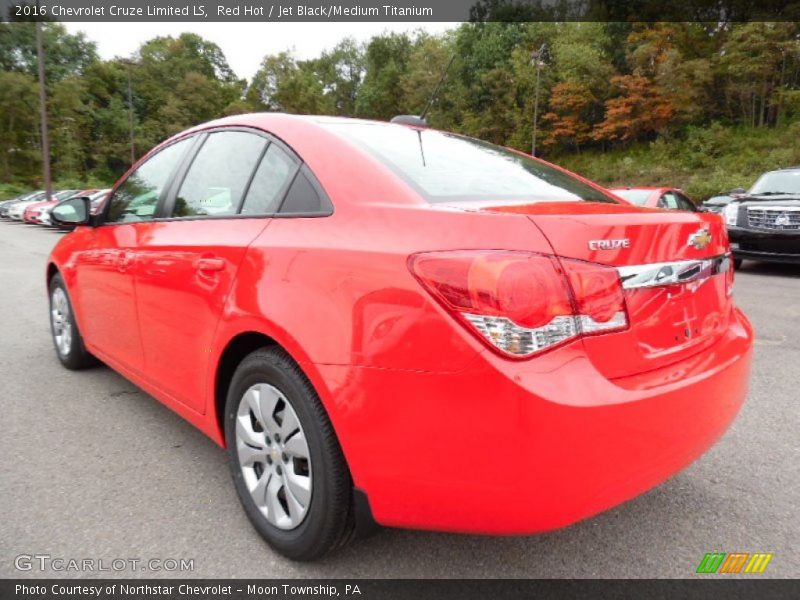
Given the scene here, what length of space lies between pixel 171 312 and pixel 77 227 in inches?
72.3

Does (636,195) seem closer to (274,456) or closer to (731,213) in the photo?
(731,213)

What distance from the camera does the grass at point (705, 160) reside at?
98.3 ft

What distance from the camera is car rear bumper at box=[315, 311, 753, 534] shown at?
146 centimetres

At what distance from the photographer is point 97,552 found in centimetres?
208

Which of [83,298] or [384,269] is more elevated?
[384,269]

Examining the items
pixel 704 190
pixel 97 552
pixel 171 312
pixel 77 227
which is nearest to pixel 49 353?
pixel 77 227

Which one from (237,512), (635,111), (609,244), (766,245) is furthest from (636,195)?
(635,111)

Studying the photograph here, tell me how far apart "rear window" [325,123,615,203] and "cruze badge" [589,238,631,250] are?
46cm

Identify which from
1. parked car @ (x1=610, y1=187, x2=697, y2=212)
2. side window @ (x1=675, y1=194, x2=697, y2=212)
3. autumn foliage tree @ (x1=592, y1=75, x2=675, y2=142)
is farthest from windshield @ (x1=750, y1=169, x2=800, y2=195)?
autumn foliage tree @ (x1=592, y1=75, x2=675, y2=142)

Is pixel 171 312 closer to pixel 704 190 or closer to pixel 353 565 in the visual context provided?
pixel 353 565

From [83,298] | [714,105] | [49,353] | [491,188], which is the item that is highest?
[714,105]

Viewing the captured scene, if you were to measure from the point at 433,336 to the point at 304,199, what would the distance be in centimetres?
80

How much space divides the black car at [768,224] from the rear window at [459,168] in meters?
7.32

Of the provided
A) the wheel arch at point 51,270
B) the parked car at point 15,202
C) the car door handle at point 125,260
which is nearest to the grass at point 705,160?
the wheel arch at point 51,270
